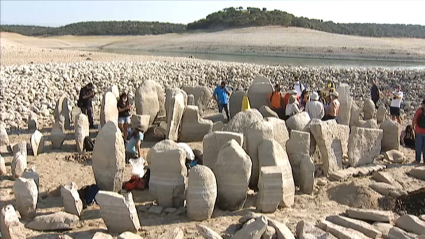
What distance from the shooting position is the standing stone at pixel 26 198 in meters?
6.33

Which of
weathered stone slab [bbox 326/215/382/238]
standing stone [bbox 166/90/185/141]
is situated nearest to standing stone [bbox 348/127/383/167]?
weathered stone slab [bbox 326/215/382/238]

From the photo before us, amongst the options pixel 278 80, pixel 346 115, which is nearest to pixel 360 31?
pixel 278 80

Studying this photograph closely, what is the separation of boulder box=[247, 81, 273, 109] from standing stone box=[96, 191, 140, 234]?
7.18 meters

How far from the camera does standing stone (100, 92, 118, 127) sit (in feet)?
33.1

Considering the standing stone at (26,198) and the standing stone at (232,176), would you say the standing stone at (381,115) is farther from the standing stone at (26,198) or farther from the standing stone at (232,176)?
the standing stone at (26,198)

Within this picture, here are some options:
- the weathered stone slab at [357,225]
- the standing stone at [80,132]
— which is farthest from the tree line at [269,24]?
the weathered stone slab at [357,225]

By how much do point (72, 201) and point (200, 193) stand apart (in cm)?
178

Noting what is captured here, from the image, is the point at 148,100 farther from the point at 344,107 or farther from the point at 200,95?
the point at 344,107

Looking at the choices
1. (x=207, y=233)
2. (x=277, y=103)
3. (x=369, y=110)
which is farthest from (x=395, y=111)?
(x=207, y=233)

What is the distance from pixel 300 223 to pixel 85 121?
571 cm

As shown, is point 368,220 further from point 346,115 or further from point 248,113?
point 346,115

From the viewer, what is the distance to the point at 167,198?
22.1ft

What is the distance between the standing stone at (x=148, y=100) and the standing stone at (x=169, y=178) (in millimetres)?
4807

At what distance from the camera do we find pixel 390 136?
10.0 metres
